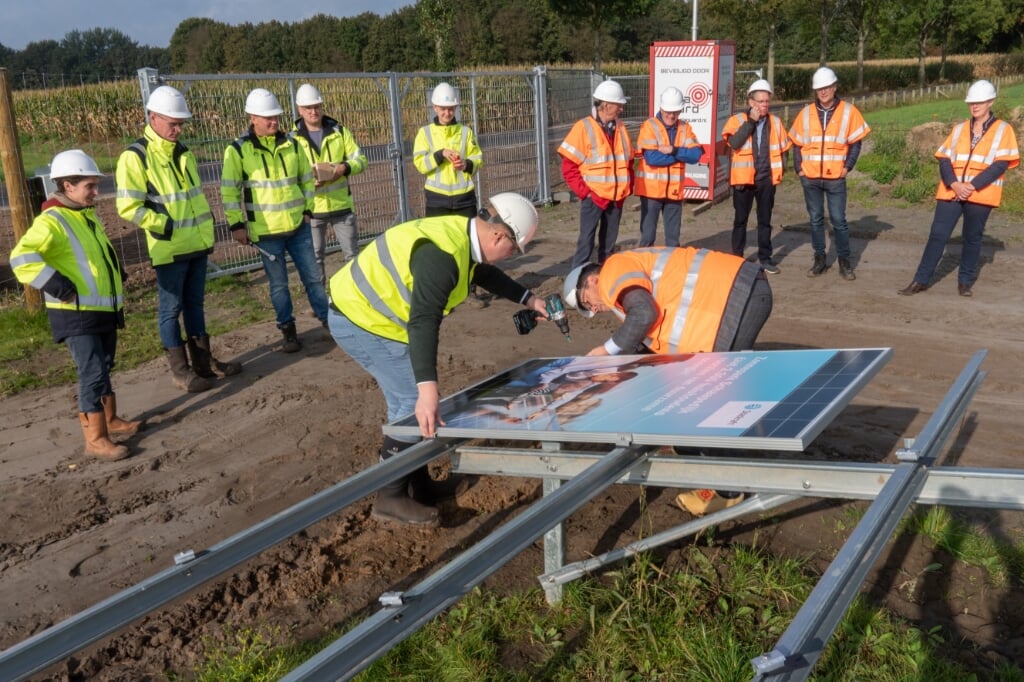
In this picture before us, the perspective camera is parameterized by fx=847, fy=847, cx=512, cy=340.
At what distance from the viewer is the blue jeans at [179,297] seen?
6.43m

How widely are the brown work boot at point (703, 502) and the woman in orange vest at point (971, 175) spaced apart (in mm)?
5104

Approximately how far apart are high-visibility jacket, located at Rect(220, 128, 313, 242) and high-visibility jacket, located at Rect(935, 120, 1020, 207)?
20.2 ft

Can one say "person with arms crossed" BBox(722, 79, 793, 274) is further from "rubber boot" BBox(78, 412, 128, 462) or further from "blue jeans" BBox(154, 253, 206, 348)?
"rubber boot" BBox(78, 412, 128, 462)

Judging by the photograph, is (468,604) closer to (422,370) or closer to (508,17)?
(422,370)

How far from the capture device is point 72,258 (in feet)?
17.6

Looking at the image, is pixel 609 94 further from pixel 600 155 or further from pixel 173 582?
pixel 173 582

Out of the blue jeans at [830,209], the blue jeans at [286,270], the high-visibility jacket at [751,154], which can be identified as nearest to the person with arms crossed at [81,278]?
the blue jeans at [286,270]

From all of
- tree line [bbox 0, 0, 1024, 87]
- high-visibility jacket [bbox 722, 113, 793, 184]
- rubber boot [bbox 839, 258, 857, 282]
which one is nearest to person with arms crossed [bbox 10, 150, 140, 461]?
high-visibility jacket [bbox 722, 113, 793, 184]

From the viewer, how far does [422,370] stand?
3.43 meters

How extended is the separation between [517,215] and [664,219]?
594 centimetres

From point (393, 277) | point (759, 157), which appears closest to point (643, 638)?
point (393, 277)

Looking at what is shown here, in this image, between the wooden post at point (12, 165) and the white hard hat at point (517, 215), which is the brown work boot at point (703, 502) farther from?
the wooden post at point (12, 165)

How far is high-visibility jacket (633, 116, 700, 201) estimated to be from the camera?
915cm

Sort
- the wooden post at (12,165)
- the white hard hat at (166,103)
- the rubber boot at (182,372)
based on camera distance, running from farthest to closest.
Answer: the wooden post at (12,165)
the rubber boot at (182,372)
the white hard hat at (166,103)
